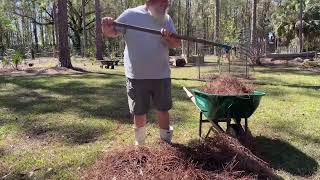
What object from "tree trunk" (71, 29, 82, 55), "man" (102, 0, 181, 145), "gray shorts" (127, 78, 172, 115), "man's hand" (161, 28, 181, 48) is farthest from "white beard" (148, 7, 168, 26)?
"tree trunk" (71, 29, 82, 55)

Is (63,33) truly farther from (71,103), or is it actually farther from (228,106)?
(228,106)

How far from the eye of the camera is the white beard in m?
4.41

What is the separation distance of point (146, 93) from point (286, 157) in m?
1.86

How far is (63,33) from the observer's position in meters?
18.5

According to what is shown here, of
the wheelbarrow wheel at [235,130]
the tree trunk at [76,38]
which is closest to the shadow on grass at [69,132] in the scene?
the wheelbarrow wheel at [235,130]

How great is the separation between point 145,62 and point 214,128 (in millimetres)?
1477

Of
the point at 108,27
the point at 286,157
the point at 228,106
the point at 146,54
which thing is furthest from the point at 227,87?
the point at 108,27

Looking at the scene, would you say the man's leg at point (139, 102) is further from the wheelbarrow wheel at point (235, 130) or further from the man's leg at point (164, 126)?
the wheelbarrow wheel at point (235, 130)

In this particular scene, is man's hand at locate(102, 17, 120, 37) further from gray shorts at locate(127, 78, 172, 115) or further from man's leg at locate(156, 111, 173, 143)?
man's leg at locate(156, 111, 173, 143)

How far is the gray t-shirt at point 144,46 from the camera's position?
4.45 metres

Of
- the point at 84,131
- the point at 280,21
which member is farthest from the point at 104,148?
the point at 280,21

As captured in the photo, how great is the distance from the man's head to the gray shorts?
641 millimetres

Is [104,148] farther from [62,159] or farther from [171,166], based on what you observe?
[171,166]

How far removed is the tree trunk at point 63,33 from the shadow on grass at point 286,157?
13.9 meters
